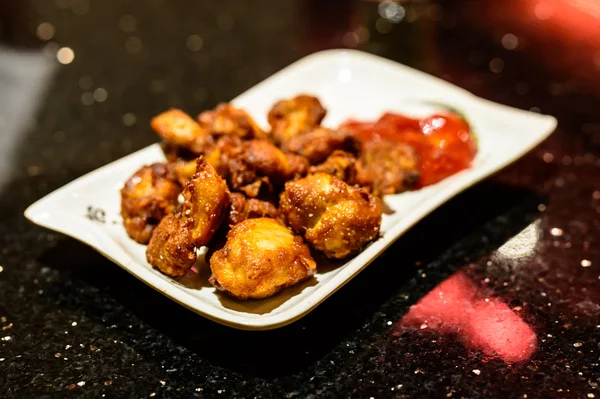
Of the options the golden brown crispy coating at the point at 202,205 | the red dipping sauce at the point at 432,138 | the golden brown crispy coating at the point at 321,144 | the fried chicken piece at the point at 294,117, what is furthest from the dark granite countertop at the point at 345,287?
the fried chicken piece at the point at 294,117

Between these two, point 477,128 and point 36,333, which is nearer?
point 36,333

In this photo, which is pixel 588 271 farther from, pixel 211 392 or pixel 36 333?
pixel 36 333

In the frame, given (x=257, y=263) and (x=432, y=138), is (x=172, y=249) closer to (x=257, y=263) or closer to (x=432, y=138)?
(x=257, y=263)

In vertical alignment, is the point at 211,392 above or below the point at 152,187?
below

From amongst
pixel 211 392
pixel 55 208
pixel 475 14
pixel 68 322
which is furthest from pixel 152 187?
pixel 475 14

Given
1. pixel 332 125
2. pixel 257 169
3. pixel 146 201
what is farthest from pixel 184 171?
pixel 332 125

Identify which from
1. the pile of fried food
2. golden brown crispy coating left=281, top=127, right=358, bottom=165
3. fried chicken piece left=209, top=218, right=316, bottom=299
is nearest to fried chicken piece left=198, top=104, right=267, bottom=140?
the pile of fried food

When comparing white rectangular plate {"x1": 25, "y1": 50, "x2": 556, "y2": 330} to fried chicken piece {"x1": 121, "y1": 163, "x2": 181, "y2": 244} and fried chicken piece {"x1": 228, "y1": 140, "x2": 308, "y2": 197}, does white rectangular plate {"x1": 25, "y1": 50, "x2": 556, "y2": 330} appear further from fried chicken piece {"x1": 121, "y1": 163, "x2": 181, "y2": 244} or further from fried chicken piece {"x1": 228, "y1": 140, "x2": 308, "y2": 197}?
fried chicken piece {"x1": 228, "y1": 140, "x2": 308, "y2": 197}
